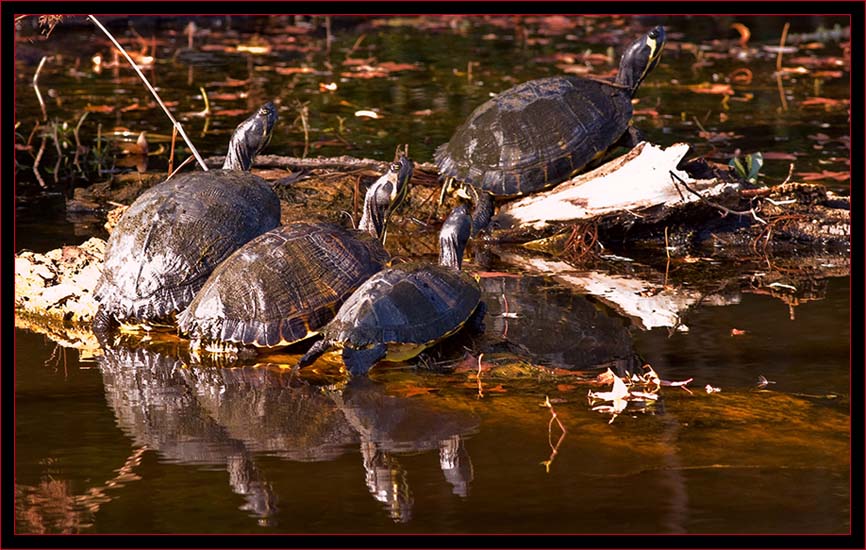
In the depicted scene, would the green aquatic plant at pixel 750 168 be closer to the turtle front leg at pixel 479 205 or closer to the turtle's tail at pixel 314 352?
the turtle front leg at pixel 479 205

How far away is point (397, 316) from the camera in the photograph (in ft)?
15.8

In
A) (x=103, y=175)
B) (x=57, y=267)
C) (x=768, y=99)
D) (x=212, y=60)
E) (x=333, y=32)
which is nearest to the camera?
(x=57, y=267)

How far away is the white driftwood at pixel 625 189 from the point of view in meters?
6.48

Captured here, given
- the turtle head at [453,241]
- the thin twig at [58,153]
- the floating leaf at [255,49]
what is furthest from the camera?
the floating leaf at [255,49]

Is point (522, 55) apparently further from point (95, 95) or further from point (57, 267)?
point (57, 267)

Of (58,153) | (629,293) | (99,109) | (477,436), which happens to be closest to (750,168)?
(629,293)

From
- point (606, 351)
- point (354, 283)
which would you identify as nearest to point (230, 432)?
point (354, 283)

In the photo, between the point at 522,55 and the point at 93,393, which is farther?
the point at 522,55

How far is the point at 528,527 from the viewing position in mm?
3389

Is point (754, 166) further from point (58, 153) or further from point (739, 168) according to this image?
point (58, 153)

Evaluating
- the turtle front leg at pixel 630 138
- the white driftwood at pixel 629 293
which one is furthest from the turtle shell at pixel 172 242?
the turtle front leg at pixel 630 138

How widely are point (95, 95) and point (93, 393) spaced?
23.1 ft

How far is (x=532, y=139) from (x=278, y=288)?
2.56 meters

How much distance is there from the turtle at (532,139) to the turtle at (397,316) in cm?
202
